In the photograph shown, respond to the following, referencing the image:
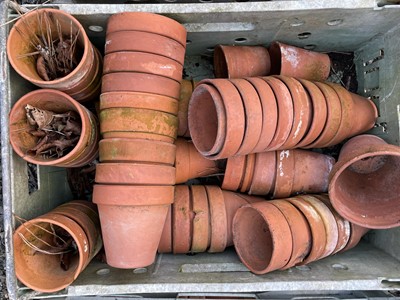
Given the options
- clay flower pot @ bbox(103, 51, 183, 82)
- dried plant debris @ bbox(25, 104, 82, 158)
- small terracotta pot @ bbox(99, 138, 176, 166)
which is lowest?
small terracotta pot @ bbox(99, 138, 176, 166)

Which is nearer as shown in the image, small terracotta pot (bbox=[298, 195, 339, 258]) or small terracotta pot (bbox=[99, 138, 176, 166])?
small terracotta pot (bbox=[99, 138, 176, 166])

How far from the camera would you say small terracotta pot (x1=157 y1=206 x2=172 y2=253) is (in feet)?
5.18

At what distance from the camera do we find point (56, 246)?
5.12 ft

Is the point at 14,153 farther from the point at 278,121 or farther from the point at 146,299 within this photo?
A: the point at 278,121

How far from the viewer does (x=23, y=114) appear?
55.3 inches

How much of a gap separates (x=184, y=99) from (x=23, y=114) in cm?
63

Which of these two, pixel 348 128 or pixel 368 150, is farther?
pixel 348 128

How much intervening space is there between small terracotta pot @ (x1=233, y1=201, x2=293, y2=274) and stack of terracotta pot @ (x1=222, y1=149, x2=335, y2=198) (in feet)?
0.45

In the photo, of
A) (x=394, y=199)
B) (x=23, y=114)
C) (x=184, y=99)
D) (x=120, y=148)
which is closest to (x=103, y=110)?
(x=120, y=148)

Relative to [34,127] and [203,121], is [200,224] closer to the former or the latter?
[203,121]

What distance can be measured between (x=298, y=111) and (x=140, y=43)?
62cm

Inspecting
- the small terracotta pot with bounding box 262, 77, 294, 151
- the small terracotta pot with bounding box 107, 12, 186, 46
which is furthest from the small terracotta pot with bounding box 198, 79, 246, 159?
the small terracotta pot with bounding box 107, 12, 186, 46

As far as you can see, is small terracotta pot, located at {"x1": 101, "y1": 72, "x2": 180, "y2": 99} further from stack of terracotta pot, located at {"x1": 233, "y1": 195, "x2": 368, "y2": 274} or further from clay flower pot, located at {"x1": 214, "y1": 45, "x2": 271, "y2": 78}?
stack of terracotta pot, located at {"x1": 233, "y1": 195, "x2": 368, "y2": 274}

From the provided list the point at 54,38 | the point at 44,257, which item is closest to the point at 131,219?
the point at 44,257
